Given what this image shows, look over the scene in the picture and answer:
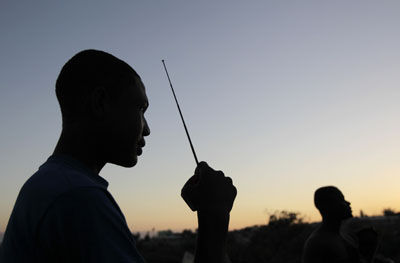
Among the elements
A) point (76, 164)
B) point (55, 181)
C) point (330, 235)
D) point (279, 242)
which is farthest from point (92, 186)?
point (279, 242)

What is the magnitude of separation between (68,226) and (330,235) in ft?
17.2

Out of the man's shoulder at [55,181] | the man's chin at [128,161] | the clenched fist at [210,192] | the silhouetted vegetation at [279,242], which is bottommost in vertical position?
the silhouetted vegetation at [279,242]

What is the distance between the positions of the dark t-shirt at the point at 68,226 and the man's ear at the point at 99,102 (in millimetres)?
329

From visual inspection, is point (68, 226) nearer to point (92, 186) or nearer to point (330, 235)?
point (92, 186)

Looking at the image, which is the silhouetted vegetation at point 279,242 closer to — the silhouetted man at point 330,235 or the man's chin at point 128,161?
the silhouetted man at point 330,235

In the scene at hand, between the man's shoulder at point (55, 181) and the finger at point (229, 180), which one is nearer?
the man's shoulder at point (55, 181)

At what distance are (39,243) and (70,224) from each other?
13 centimetres

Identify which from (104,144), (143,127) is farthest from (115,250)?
(143,127)

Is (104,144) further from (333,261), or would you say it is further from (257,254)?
(257,254)

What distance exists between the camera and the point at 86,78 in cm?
155

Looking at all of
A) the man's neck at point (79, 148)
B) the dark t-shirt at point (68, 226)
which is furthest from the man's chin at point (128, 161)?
the dark t-shirt at point (68, 226)

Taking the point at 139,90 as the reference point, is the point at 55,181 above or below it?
below

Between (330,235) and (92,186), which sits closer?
(92,186)

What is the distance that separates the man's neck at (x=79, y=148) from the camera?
57.6 inches
